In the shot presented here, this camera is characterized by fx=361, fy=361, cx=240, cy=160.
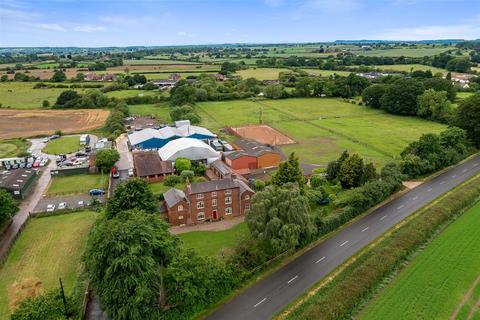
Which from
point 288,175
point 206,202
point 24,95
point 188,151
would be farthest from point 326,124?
point 24,95

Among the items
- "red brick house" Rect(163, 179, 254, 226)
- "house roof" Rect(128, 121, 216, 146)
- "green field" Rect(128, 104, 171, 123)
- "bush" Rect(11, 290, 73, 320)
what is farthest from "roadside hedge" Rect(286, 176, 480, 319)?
"green field" Rect(128, 104, 171, 123)

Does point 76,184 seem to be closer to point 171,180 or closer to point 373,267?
point 171,180

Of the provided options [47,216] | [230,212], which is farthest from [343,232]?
[47,216]

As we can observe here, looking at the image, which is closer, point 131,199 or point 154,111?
point 131,199

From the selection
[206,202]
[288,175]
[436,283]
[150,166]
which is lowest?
[436,283]

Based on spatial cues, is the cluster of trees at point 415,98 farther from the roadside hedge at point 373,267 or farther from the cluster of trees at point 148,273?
the cluster of trees at point 148,273

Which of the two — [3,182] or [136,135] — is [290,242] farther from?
[136,135]
